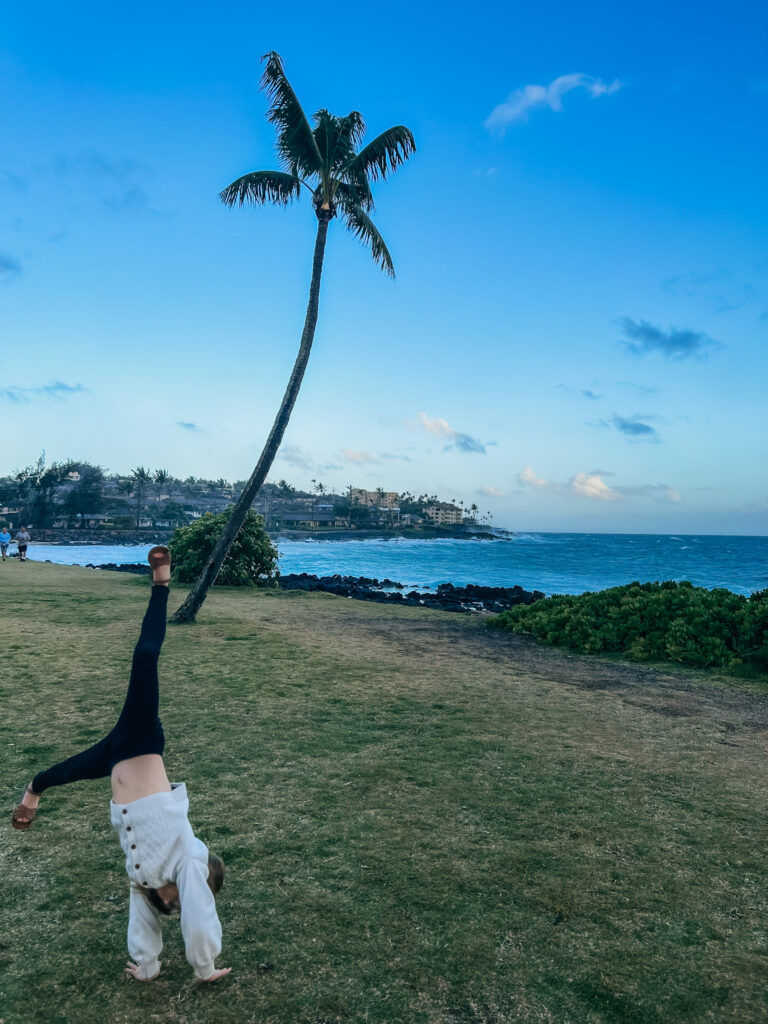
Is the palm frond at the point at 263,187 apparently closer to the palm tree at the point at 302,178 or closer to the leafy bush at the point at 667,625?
the palm tree at the point at 302,178

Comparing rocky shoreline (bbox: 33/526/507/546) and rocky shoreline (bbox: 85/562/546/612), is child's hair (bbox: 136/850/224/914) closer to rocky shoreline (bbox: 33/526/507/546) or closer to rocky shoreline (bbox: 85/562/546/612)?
rocky shoreline (bbox: 85/562/546/612)

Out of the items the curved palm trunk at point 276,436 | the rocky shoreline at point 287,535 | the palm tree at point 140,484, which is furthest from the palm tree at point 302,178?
the palm tree at point 140,484

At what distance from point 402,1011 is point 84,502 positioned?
11674 centimetres

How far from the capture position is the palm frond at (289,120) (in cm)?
1296

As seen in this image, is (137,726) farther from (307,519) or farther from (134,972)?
(307,519)

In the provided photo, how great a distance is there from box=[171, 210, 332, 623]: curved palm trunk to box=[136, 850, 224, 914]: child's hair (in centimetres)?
1031

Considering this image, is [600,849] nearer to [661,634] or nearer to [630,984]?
[630,984]

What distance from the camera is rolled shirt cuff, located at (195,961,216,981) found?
110 inches

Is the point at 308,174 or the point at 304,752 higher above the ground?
the point at 308,174

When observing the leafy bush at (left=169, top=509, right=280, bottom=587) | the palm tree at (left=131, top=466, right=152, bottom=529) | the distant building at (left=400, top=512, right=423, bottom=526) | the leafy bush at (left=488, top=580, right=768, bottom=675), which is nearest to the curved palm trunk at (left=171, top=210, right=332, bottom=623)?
the leafy bush at (left=488, top=580, right=768, bottom=675)

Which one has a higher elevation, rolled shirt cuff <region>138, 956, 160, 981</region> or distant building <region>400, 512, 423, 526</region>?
distant building <region>400, 512, 423, 526</region>

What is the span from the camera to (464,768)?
570 centimetres

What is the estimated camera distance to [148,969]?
9.53 feet

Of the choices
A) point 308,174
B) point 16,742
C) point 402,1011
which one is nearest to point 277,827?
point 402,1011
